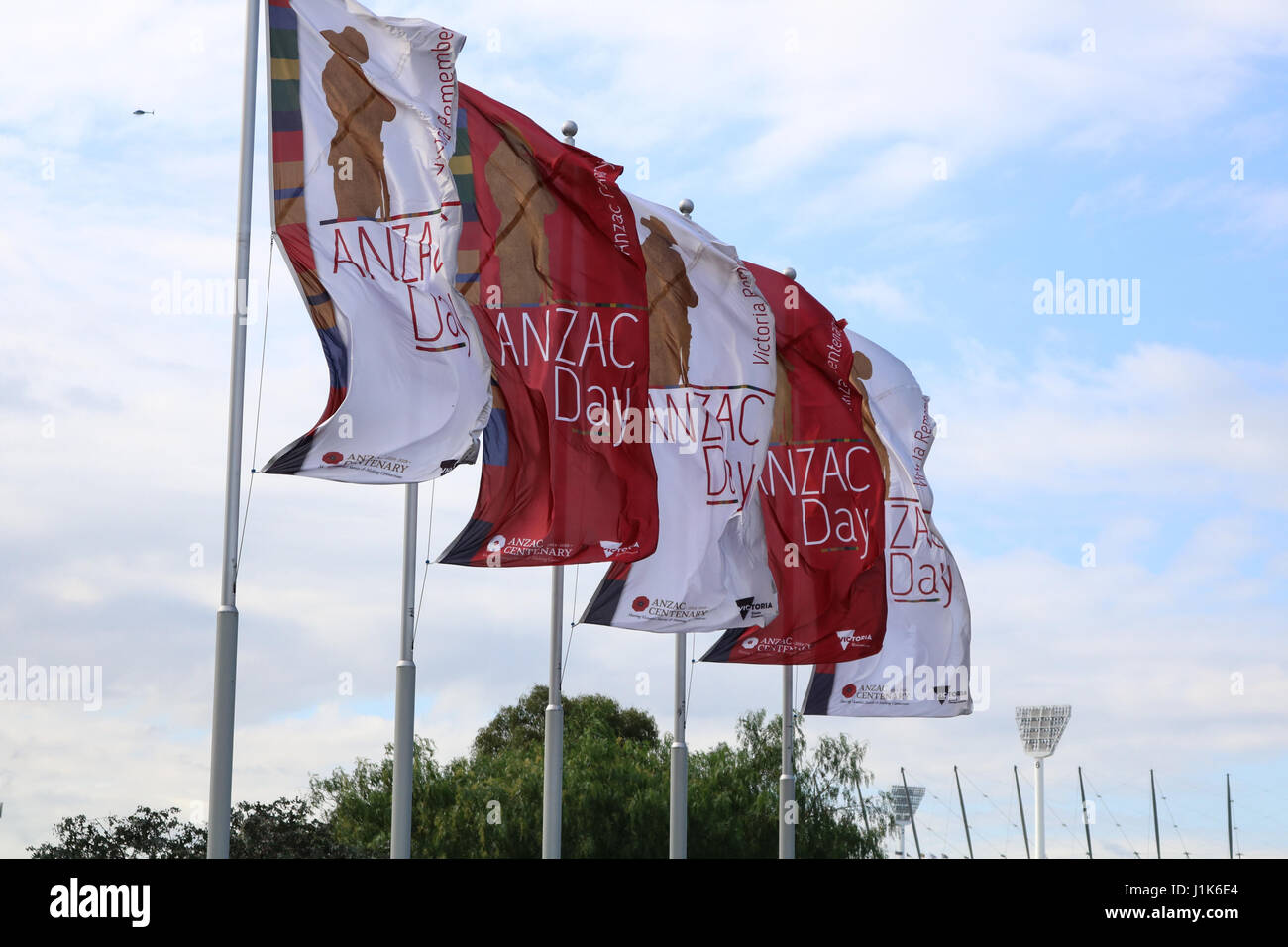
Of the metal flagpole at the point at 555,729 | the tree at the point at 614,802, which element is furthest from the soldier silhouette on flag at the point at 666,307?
the tree at the point at 614,802

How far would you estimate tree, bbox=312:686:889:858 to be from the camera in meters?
46.8

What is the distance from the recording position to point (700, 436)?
2573 centimetres

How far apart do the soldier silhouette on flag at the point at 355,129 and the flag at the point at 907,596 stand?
15859 millimetres

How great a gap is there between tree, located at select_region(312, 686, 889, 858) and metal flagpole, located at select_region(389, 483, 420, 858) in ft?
78.9

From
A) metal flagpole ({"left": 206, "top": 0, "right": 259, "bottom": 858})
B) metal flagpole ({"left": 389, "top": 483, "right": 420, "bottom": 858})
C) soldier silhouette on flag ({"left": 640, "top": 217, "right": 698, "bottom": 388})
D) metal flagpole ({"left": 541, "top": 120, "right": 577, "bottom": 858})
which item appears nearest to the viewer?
metal flagpole ({"left": 206, "top": 0, "right": 259, "bottom": 858})

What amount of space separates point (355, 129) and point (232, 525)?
4.80 meters

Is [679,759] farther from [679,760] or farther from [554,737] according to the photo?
[554,737]

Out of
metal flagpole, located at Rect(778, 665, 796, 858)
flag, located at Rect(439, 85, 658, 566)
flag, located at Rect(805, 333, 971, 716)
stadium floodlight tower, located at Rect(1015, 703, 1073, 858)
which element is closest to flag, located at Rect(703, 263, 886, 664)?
flag, located at Rect(805, 333, 971, 716)

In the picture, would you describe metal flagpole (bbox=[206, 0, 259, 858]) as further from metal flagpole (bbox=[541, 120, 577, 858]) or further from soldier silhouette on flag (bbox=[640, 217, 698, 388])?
soldier silhouette on flag (bbox=[640, 217, 698, 388])

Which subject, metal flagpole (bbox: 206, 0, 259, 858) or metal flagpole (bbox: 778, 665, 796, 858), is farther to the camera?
metal flagpole (bbox: 778, 665, 796, 858)

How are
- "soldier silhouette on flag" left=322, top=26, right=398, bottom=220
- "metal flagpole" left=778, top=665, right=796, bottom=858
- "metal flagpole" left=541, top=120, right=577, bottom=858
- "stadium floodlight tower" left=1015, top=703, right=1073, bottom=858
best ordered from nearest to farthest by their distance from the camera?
"soldier silhouette on flag" left=322, top=26, right=398, bottom=220 → "metal flagpole" left=541, top=120, right=577, bottom=858 → "metal flagpole" left=778, top=665, right=796, bottom=858 → "stadium floodlight tower" left=1015, top=703, right=1073, bottom=858
